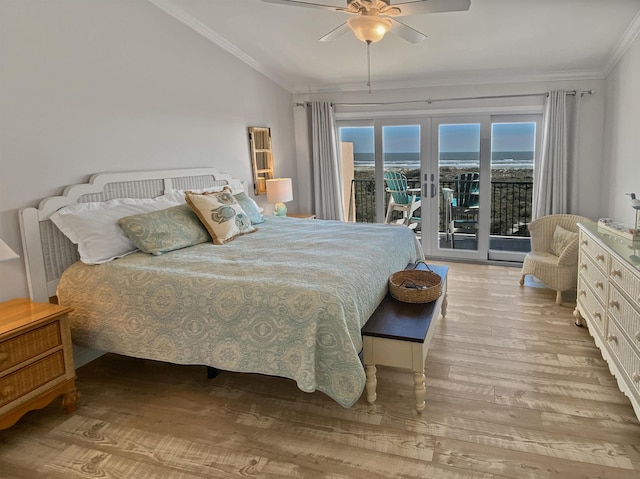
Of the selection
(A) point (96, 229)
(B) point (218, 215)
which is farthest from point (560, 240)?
(A) point (96, 229)

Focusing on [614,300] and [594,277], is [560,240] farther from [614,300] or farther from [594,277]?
[614,300]

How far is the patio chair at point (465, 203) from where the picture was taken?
5531 millimetres

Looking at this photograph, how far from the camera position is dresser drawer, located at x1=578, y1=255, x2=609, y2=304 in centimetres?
274

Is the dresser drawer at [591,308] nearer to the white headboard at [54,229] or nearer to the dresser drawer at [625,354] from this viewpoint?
the dresser drawer at [625,354]

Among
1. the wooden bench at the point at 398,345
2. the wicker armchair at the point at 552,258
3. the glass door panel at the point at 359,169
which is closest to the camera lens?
the wooden bench at the point at 398,345

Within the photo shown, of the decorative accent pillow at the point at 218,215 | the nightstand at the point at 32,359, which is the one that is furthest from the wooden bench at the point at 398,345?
the nightstand at the point at 32,359

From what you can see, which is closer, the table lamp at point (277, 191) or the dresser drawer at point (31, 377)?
the dresser drawer at point (31, 377)

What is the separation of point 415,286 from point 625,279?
114cm

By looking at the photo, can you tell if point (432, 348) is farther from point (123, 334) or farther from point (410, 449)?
point (123, 334)

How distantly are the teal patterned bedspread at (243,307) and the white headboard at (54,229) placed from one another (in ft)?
0.45

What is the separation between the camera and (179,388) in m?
2.71

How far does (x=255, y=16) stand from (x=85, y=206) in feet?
7.42

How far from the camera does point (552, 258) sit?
4.19 meters

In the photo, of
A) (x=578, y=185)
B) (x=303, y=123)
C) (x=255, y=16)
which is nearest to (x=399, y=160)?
(x=303, y=123)
